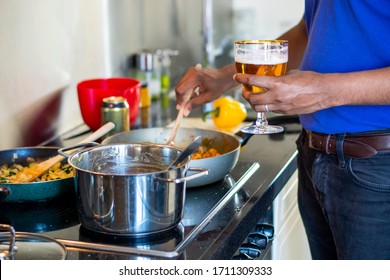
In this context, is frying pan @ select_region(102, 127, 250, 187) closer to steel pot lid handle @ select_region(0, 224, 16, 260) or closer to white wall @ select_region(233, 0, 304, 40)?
steel pot lid handle @ select_region(0, 224, 16, 260)

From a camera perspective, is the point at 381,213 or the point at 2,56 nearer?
the point at 381,213

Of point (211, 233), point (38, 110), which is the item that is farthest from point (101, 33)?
point (211, 233)

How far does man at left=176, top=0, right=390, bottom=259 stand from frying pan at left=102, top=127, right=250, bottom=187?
0.20 m

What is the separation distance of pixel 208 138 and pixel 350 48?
528 millimetres

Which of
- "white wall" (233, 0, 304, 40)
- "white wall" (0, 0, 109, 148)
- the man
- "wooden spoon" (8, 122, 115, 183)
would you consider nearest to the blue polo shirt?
the man

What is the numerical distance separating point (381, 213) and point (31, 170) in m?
0.80

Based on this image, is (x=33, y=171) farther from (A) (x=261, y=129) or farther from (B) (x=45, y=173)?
(A) (x=261, y=129)

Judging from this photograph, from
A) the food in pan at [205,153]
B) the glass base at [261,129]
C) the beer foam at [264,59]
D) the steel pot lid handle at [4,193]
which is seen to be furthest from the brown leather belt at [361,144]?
the steel pot lid handle at [4,193]

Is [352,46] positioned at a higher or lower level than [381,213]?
higher

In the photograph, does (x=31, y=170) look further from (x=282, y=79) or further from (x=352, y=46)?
(x=352, y=46)

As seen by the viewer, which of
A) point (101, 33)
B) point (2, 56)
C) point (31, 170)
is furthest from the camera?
point (101, 33)

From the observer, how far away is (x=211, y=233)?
1345 millimetres

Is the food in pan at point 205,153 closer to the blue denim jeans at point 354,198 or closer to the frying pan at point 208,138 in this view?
the frying pan at point 208,138

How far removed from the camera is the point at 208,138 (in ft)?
6.15
